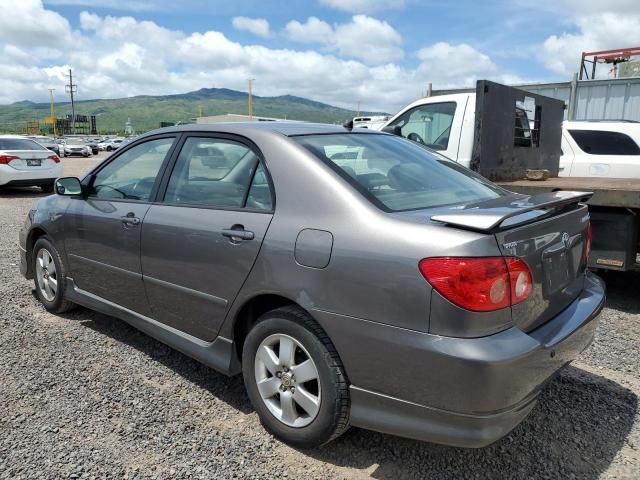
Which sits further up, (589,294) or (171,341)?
(589,294)

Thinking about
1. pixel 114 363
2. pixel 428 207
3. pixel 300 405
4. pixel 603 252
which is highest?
pixel 428 207

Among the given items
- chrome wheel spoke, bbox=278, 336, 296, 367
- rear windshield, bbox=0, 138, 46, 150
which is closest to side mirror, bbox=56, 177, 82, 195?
chrome wheel spoke, bbox=278, 336, 296, 367

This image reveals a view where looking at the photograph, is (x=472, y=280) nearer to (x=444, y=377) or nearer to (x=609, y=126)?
(x=444, y=377)

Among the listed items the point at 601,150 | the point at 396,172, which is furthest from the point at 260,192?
the point at 601,150

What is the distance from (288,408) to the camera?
105 inches

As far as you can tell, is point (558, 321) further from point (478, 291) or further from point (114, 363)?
point (114, 363)

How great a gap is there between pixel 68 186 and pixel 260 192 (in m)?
2.00

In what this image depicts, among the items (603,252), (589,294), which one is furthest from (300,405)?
(603,252)

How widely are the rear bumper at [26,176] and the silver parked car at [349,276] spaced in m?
11.4

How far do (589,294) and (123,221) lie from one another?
2.82 meters

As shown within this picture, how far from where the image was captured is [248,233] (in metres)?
2.73

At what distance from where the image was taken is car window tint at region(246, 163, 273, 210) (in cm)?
278

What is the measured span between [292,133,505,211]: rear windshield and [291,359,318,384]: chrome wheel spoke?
32.0 inches

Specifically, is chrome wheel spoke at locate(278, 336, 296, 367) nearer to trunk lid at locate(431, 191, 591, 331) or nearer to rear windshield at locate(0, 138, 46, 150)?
trunk lid at locate(431, 191, 591, 331)
